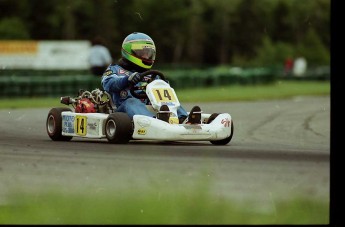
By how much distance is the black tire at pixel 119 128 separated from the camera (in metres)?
7.79

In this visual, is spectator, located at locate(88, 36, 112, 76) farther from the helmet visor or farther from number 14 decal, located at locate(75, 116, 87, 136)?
number 14 decal, located at locate(75, 116, 87, 136)

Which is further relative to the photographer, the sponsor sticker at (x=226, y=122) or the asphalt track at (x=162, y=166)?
the sponsor sticker at (x=226, y=122)

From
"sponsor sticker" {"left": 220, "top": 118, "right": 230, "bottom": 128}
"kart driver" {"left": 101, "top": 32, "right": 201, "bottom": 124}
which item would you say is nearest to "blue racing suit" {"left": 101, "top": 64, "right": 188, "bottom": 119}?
"kart driver" {"left": 101, "top": 32, "right": 201, "bottom": 124}

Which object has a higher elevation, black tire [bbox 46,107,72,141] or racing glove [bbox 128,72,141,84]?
racing glove [bbox 128,72,141,84]

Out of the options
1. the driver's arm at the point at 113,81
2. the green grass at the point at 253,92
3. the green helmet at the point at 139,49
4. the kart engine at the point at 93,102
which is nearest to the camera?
the green helmet at the point at 139,49

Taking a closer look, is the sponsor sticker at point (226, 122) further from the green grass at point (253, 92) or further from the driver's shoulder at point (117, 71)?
the green grass at point (253, 92)

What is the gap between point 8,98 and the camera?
478 inches

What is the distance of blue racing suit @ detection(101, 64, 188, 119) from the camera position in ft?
26.5

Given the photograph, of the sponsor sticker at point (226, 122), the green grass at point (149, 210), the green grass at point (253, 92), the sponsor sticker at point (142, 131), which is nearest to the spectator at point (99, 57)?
the sponsor sticker at point (142, 131)

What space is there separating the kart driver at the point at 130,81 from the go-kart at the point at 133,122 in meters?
0.07

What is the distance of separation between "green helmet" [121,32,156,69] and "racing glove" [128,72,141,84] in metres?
0.12

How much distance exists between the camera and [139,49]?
7.73 metres

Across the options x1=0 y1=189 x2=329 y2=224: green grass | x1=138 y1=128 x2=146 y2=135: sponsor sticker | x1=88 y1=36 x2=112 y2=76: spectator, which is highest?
x1=88 y1=36 x2=112 y2=76: spectator

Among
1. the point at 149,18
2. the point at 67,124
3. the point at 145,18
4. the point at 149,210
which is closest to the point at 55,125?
the point at 67,124
